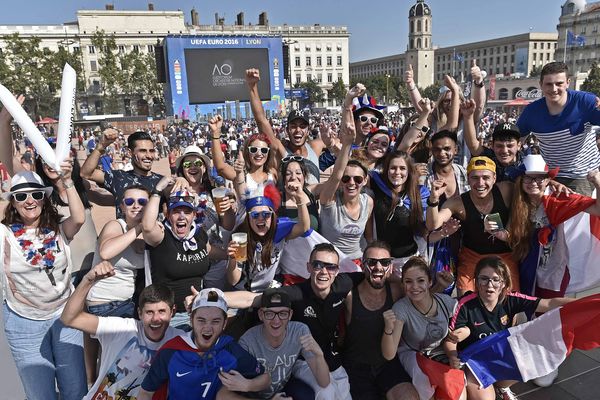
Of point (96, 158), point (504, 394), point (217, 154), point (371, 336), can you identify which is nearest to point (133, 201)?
point (96, 158)

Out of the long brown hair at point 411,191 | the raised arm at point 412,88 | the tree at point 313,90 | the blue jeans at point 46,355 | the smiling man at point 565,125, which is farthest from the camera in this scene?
the tree at point 313,90

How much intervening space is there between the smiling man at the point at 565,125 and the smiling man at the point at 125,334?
3907 millimetres

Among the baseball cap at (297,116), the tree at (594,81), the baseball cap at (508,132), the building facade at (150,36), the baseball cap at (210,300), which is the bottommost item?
the baseball cap at (210,300)

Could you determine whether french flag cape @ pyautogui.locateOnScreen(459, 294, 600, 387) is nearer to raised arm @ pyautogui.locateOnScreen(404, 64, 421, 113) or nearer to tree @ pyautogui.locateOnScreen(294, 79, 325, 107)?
raised arm @ pyautogui.locateOnScreen(404, 64, 421, 113)

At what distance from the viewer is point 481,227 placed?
3.61 meters

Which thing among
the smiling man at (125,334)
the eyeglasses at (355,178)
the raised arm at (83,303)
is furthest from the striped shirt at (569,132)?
the raised arm at (83,303)

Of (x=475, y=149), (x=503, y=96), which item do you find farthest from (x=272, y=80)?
(x=503, y=96)

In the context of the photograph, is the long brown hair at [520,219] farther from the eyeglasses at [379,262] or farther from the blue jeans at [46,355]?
the blue jeans at [46,355]

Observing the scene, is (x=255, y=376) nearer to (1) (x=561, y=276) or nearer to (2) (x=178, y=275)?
(2) (x=178, y=275)

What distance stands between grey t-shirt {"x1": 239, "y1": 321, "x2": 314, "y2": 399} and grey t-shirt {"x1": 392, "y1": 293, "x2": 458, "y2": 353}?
2.49ft

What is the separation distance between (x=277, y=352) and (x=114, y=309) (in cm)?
134

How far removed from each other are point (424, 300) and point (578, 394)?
1.51 m

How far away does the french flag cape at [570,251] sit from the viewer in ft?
11.7

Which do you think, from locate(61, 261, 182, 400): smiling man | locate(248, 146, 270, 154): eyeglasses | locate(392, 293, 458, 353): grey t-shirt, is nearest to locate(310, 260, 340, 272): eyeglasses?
locate(392, 293, 458, 353): grey t-shirt
